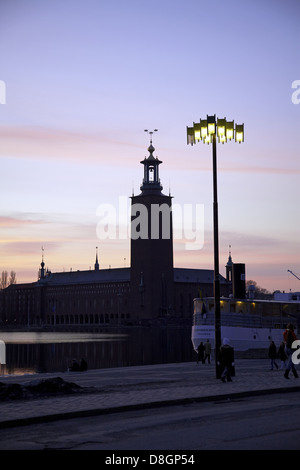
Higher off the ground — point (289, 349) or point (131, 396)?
point (289, 349)

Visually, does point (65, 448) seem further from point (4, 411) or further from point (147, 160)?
point (147, 160)

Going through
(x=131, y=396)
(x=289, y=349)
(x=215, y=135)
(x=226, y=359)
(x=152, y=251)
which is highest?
(x=152, y=251)

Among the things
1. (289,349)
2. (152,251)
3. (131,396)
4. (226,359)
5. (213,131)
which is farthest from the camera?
(152,251)

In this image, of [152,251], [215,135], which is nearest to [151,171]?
[152,251]

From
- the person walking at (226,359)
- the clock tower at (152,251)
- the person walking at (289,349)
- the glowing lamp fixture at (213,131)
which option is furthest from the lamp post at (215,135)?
the clock tower at (152,251)

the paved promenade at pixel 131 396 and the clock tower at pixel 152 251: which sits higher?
the clock tower at pixel 152 251

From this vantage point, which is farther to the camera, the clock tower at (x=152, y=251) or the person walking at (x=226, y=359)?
the clock tower at (x=152, y=251)


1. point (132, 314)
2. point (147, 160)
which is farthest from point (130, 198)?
point (132, 314)

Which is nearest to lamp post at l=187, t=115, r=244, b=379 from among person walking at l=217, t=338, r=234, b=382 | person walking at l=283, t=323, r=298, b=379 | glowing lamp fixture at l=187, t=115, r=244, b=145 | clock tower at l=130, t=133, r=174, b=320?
glowing lamp fixture at l=187, t=115, r=244, b=145

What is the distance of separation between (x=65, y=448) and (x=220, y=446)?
2.26m

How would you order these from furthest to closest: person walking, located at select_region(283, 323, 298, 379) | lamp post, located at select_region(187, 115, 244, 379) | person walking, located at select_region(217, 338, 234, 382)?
lamp post, located at select_region(187, 115, 244, 379), person walking, located at select_region(283, 323, 298, 379), person walking, located at select_region(217, 338, 234, 382)

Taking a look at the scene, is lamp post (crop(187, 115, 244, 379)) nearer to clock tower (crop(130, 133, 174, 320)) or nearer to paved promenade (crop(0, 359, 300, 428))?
paved promenade (crop(0, 359, 300, 428))

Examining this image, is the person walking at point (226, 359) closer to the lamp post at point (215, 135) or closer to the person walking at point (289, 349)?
the lamp post at point (215, 135)

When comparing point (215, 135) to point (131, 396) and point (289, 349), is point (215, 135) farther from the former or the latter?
point (131, 396)
